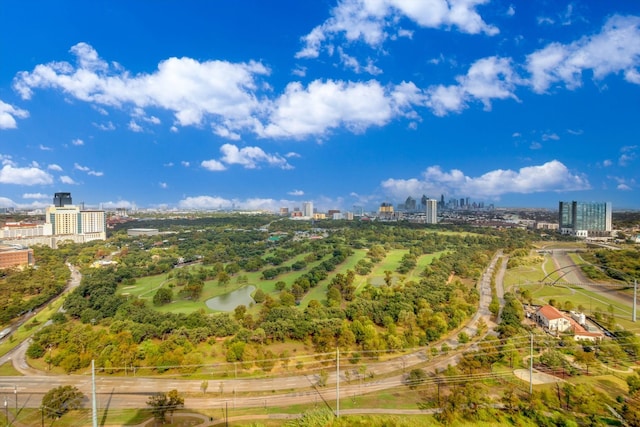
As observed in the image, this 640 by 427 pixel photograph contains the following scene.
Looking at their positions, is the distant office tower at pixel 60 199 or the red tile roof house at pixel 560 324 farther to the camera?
the distant office tower at pixel 60 199

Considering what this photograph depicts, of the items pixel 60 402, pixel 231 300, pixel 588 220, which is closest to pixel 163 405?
pixel 60 402

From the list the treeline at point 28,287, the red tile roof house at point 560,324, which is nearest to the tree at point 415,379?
the red tile roof house at point 560,324

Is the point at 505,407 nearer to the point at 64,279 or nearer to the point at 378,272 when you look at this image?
the point at 378,272

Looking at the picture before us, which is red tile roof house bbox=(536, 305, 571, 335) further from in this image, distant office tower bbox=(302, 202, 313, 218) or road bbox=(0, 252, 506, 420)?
distant office tower bbox=(302, 202, 313, 218)

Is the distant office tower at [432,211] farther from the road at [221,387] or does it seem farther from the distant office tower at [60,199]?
the distant office tower at [60,199]

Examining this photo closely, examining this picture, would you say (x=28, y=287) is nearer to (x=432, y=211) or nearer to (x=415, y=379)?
(x=415, y=379)


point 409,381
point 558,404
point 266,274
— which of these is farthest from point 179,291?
point 558,404

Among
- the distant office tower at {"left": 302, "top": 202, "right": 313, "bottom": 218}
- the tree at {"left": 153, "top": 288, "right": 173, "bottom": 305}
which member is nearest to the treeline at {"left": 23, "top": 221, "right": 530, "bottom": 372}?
the tree at {"left": 153, "top": 288, "right": 173, "bottom": 305}
